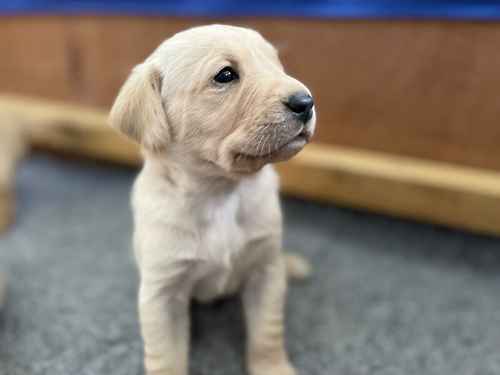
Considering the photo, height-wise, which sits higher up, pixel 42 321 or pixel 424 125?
pixel 424 125

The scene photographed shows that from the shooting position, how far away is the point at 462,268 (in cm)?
168

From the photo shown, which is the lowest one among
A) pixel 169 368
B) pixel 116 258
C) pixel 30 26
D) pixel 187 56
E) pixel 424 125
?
pixel 116 258

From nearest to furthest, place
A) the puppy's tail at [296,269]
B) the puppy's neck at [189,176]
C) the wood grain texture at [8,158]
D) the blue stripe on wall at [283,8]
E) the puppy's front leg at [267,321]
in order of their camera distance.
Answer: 1. the puppy's neck at [189,176]
2. the puppy's front leg at [267,321]
3. the blue stripe on wall at [283,8]
4. the puppy's tail at [296,269]
5. the wood grain texture at [8,158]

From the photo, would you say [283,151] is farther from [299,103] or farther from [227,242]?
[227,242]

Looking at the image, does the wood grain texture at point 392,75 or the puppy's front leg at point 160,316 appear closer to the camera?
the puppy's front leg at point 160,316

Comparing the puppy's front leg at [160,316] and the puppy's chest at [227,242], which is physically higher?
the puppy's chest at [227,242]

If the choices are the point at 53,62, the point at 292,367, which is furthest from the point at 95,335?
the point at 53,62

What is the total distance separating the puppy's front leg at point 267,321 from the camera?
1.19 metres

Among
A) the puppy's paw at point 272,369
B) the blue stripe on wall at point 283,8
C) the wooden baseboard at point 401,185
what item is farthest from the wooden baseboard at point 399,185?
the puppy's paw at point 272,369

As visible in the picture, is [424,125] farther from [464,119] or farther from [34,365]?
[34,365]

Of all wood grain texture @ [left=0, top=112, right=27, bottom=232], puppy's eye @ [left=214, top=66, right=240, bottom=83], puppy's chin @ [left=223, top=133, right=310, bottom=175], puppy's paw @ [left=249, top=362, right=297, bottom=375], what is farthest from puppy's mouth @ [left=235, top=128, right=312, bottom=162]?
wood grain texture @ [left=0, top=112, right=27, bottom=232]

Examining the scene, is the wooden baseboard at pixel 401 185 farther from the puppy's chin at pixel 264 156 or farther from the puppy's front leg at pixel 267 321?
the puppy's chin at pixel 264 156

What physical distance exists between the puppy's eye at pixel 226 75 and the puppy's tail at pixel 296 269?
2.59 ft

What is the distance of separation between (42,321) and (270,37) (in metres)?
1.13
